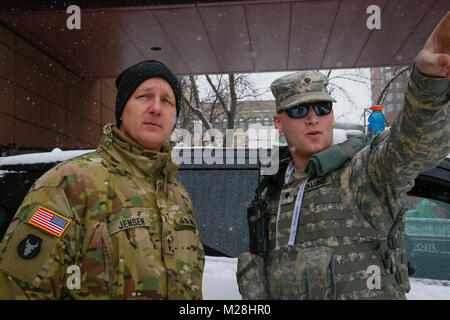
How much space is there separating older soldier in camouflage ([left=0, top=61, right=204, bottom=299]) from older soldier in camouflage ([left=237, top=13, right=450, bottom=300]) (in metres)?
0.40

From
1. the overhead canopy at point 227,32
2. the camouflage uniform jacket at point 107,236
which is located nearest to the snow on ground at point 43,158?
the camouflage uniform jacket at point 107,236

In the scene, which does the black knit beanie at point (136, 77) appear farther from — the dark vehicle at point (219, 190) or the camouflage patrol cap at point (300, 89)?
the dark vehicle at point (219, 190)

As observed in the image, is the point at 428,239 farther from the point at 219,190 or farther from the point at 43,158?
the point at 43,158

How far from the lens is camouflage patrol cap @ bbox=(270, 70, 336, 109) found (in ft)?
6.19

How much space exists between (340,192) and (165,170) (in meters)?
0.81

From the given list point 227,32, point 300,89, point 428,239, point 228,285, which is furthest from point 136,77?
point 227,32

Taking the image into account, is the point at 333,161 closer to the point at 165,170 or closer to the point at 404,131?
the point at 404,131

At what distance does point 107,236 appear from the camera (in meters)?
1.47

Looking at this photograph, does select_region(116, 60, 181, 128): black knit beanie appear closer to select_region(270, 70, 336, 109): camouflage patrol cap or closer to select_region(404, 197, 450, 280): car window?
select_region(270, 70, 336, 109): camouflage patrol cap

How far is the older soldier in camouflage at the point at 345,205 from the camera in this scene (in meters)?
1.37

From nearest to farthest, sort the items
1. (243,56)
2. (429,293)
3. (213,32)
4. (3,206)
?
(429,293)
(3,206)
(213,32)
(243,56)

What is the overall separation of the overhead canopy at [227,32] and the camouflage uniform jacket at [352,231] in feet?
13.2
